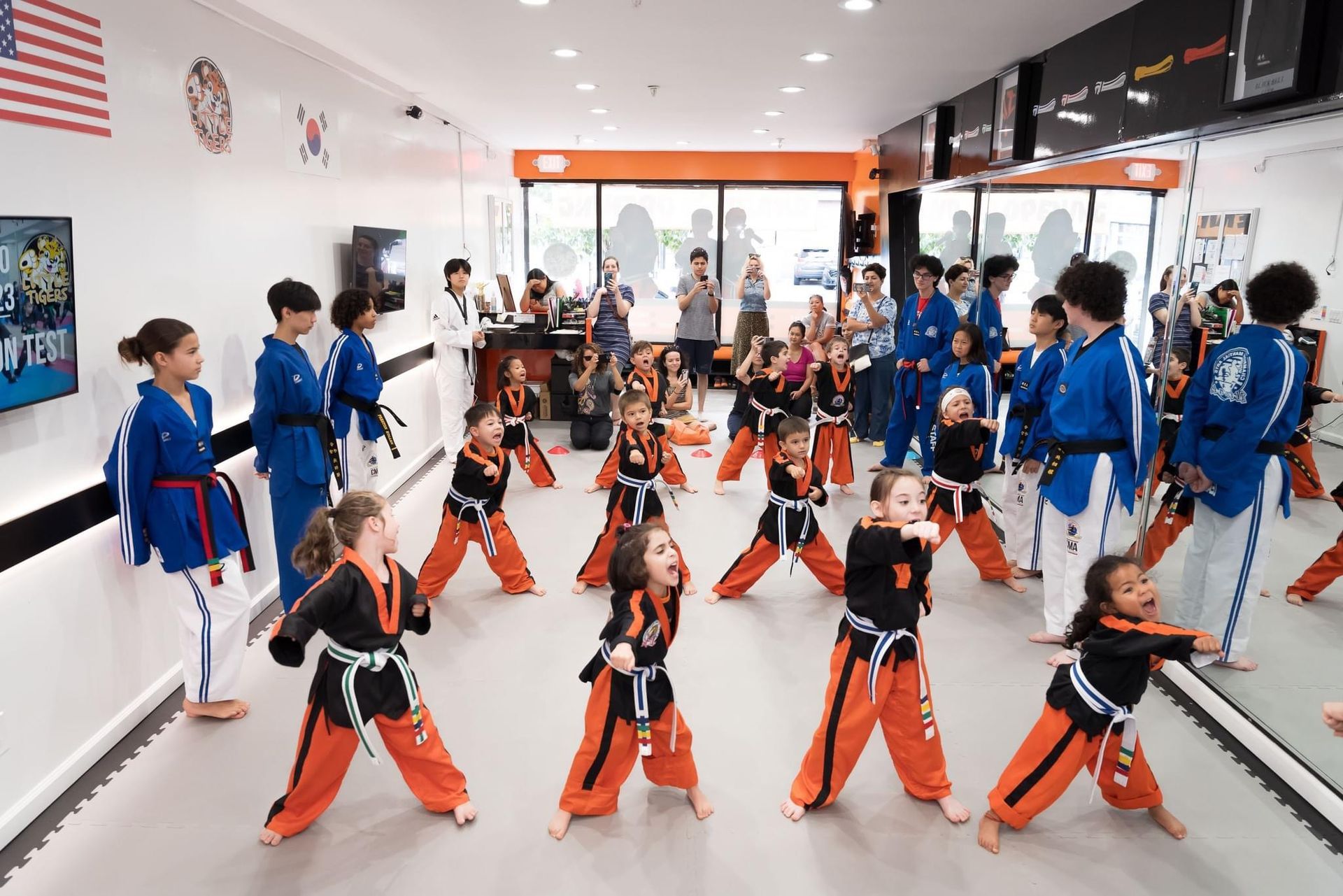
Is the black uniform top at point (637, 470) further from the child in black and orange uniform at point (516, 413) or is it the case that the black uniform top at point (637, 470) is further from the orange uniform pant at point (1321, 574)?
the orange uniform pant at point (1321, 574)

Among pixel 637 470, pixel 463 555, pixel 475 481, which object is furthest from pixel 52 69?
pixel 637 470

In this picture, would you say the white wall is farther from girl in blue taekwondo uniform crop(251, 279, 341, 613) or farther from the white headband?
the white headband

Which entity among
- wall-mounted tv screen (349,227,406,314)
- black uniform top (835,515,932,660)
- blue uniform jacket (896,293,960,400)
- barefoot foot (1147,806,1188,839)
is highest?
wall-mounted tv screen (349,227,406,314)

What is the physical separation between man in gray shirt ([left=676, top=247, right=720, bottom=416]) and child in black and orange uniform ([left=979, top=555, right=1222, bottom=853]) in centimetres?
618

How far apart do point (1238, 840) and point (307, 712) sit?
285cm

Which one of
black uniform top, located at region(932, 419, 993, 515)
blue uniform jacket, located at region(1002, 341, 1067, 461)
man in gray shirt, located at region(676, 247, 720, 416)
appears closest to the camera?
blue uniform jacket, located at region(1002, 341, 1067, 461)

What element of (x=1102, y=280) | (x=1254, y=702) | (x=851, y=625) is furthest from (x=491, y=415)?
(x=1254, y=702)

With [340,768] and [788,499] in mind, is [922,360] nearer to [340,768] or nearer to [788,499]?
[788,499]

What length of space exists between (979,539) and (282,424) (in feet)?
11.4

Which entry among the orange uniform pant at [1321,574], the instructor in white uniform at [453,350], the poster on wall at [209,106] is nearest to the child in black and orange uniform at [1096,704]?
the orange uniform pant at [1321,574]

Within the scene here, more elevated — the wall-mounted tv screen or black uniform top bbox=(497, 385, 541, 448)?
the wall-mounted tv screen

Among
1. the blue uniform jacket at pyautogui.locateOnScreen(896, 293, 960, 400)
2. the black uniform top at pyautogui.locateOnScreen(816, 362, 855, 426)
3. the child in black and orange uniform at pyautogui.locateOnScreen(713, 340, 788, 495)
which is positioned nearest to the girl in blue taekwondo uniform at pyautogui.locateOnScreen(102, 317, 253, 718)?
the child in black and orange uniform at pyautogui.locateOnScreen(713, 340, 788, 495)

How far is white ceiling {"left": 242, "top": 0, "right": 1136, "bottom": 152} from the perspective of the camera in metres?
4.27

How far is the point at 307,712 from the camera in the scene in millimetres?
2527
